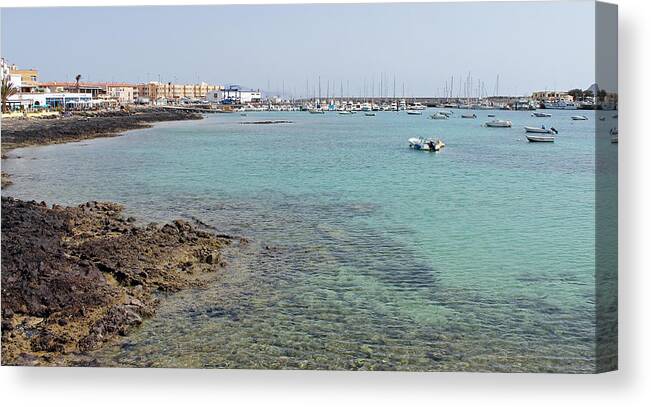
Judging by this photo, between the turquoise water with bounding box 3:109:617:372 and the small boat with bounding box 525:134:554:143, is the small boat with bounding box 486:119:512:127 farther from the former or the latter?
the turquoise water with bounding box 3:109:617:372

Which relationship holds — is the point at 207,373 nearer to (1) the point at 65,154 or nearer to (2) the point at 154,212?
(2) the point at 154,212

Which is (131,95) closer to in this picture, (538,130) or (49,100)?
(49,100)

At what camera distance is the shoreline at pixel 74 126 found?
9820mm

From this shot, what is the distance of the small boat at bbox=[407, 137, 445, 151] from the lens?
14.2 meters

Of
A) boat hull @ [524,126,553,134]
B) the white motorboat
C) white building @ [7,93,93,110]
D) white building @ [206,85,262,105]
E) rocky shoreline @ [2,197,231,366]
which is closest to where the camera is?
rocky shoreline @ [2,197,231,366]

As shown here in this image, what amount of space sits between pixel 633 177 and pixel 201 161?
8.18 meters

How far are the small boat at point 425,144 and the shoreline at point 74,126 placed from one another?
13.8ft

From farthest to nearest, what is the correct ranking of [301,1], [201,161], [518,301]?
[201,161], [518,301], [301,1]

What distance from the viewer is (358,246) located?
880cm

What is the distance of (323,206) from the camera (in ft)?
33.8

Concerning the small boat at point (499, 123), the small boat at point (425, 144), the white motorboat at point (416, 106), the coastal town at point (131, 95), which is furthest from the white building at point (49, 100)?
the small boat at point (499, 123)

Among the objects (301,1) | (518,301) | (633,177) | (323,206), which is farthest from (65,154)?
(633,177)

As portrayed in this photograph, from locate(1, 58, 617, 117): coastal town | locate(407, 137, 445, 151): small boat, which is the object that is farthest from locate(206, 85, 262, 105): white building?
locate(407, 137, 445, 151): small boat

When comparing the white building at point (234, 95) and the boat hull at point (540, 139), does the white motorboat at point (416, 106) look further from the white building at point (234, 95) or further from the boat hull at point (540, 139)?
the boat hull at point (540, 139)
